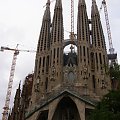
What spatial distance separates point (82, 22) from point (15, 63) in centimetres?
3417

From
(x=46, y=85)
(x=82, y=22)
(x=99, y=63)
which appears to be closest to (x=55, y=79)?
(x=46, y=85)

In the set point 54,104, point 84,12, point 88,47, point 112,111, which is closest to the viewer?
point 112,111

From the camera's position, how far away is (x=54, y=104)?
150 ft

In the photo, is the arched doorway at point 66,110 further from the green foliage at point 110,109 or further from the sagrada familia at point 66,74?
the green foliage at point 110,109

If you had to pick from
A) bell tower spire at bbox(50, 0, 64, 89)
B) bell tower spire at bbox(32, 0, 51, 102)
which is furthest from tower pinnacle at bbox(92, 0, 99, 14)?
bell tower spire at bbox(32, 0, 51, 102)

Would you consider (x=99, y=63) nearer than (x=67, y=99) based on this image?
Result: No

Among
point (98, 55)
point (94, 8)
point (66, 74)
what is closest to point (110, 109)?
point (66, 74)

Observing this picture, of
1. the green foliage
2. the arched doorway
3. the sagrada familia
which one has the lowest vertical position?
the green foliage

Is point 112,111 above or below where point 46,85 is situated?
below

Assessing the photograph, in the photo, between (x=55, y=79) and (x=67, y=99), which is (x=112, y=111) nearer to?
(x=67, y=99)

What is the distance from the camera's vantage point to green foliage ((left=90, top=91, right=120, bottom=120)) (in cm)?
1812

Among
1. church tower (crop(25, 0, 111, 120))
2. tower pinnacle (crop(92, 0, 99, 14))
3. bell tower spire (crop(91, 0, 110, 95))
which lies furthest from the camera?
tower pinnacle (crop(92, 0, 99, 14))

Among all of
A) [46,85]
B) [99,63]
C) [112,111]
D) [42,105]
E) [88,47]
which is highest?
[88,47]

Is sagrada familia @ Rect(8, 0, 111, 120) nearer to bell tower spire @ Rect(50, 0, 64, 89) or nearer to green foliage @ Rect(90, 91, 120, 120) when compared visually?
bell tower spire @ Rect(50, 0, 64, 89)
